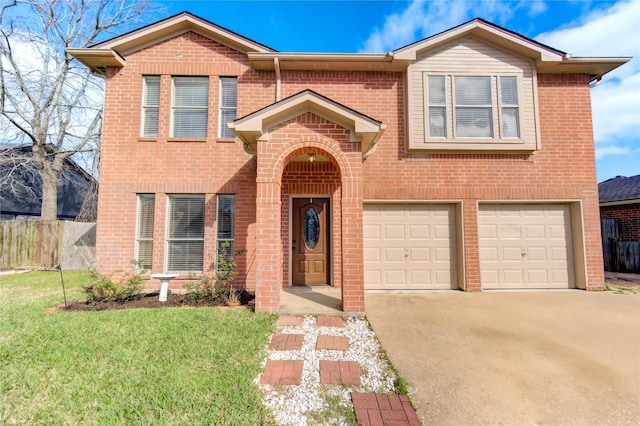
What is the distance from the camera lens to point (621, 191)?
1133 centimetres

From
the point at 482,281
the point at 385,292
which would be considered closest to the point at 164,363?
the point at 385,292

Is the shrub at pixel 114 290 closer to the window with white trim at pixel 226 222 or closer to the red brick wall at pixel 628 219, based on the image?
the window with white trim at pixel 226 222

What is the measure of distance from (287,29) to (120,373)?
960cm

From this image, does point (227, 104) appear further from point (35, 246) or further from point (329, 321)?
point (35, 246)

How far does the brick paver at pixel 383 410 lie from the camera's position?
7.74 feet

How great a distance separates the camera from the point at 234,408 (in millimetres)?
2438

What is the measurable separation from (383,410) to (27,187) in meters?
15.9

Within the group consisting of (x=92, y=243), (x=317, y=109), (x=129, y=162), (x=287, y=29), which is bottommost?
(x=92, y=243)

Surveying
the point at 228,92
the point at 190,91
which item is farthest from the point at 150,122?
the point at 228,92

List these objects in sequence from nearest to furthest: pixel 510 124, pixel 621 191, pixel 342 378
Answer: pixel 342 378, pixel 510 124, pixel 621 191

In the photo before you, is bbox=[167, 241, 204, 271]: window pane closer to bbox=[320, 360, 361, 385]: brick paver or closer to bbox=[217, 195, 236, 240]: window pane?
bbox=[217, 195, 236, 240]: window pane

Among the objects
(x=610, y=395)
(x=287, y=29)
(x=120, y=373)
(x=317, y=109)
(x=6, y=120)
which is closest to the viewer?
(x=610, y=395)

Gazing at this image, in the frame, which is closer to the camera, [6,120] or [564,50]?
[564,50]

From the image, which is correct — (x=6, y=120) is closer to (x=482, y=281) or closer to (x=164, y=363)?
(x=164, y=363)
